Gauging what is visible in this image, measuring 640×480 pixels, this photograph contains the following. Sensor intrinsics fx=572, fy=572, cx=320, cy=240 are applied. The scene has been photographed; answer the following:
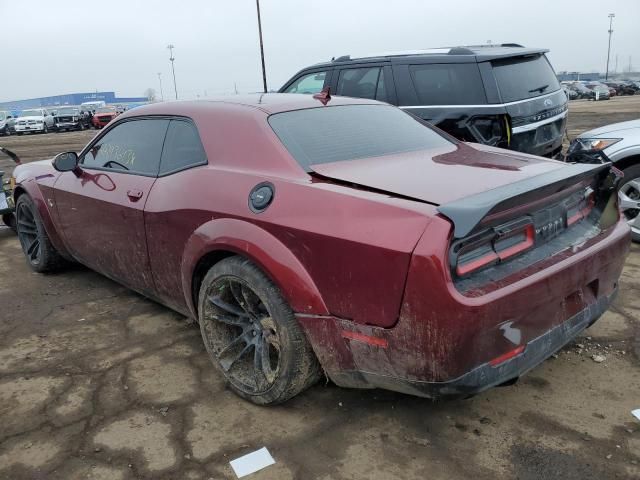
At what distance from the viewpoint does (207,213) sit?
114 inches

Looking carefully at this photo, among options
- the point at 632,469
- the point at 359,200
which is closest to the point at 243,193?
the point at 359,200

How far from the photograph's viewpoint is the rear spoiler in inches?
80.1

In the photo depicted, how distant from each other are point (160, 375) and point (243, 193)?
122cm

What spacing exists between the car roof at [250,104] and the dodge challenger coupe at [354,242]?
0.7 inches

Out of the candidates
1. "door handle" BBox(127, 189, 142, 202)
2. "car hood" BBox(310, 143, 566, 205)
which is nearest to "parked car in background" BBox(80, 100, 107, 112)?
"door handle" BBox(127, 189, 142, 202)

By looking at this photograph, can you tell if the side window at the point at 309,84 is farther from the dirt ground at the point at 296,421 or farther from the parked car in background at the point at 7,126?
the parked car in background at the point at 7,126

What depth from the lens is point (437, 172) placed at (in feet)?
8.71

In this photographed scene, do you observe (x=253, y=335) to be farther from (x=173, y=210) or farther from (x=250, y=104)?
(x=250, y=104)

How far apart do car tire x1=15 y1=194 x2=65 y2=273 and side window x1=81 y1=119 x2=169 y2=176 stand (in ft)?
3.23

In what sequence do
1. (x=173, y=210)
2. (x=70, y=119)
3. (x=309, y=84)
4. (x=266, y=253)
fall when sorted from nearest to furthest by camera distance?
(x=266, y=253) → (x=173, y=210) → (x=309, y=84) → (x=70, y=119)

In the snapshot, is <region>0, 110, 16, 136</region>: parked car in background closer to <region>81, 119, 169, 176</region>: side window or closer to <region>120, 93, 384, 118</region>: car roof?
<region>81, 119, 169, 176</region>: side window

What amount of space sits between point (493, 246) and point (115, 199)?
240 centimetres

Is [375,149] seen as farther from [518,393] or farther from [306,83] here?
[306,83]

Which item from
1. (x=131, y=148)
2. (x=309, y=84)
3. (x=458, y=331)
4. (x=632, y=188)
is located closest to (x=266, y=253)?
(x=458, y=331)
